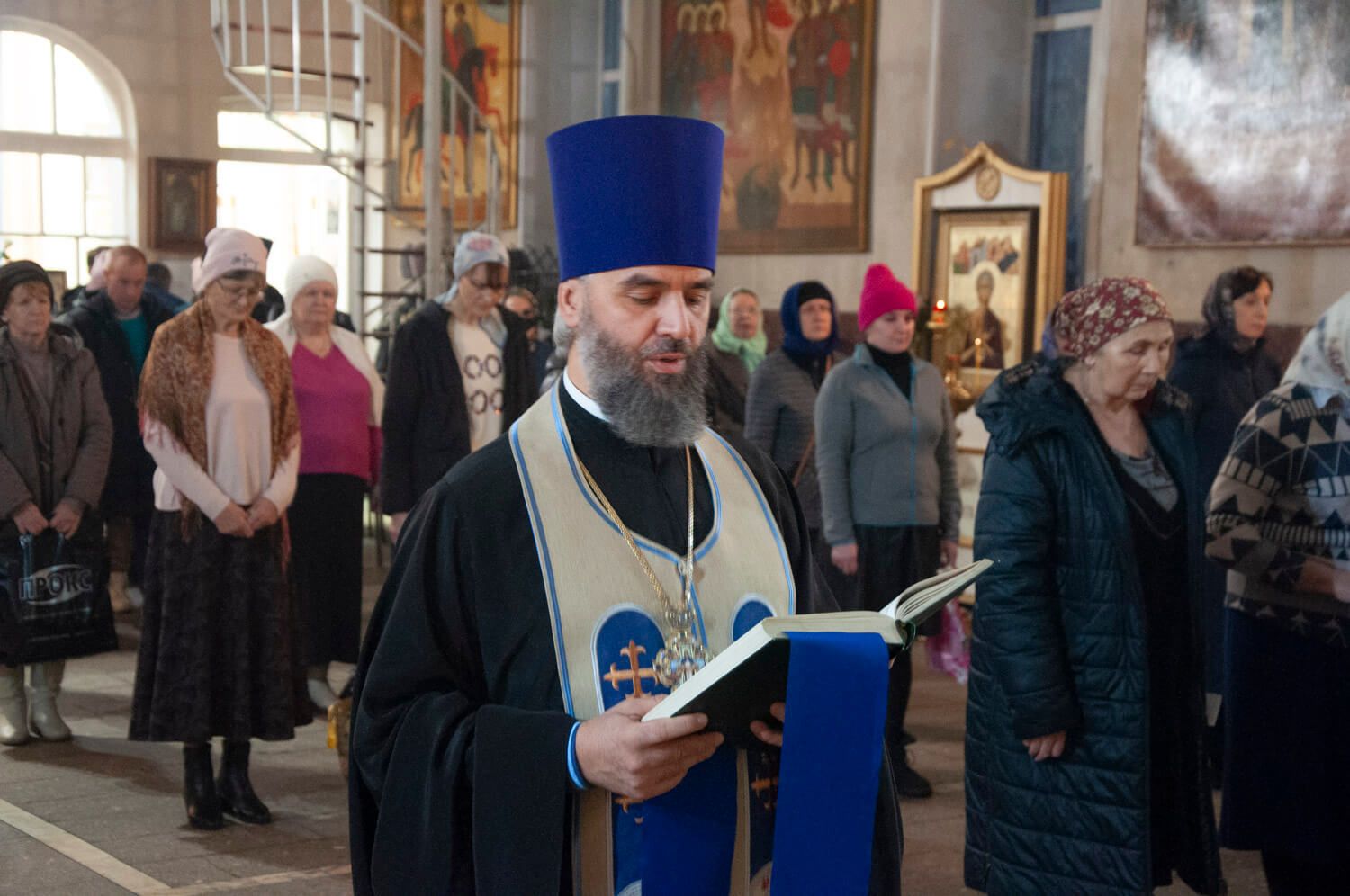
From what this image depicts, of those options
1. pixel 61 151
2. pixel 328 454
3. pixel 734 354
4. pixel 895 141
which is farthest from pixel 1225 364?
pixel 61 151

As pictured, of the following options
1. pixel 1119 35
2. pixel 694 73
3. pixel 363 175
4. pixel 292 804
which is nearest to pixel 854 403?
pixel 292 804


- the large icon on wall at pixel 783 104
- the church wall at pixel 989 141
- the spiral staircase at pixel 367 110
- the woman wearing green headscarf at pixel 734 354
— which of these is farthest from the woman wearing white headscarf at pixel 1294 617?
the large icon on wall at pixel 783 104

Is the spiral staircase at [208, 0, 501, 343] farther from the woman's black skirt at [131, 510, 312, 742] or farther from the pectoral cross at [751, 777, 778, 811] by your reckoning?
the pectoral cross at [751, 777, 778, 811]

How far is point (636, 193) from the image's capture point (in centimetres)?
229

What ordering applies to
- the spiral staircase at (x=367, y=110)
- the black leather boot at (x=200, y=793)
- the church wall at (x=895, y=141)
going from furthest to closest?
the spiral staircase at (x=367, y=110) → the church wall at (x=895, y=141) → the black leather boot at (x=200, y=793)

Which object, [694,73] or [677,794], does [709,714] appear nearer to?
[677,794]

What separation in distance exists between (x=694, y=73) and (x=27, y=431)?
26.8ft

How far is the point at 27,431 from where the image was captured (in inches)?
235

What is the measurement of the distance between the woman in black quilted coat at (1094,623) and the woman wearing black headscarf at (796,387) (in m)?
2.64

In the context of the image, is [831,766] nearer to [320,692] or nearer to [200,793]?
[200,793]

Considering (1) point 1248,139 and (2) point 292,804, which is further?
(1) point 1248,139

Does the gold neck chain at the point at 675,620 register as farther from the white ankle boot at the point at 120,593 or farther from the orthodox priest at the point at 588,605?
the white ankle boot at the point at 120,593

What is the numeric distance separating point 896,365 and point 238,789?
2697 millimetres

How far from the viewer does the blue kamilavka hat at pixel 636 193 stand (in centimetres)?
227
